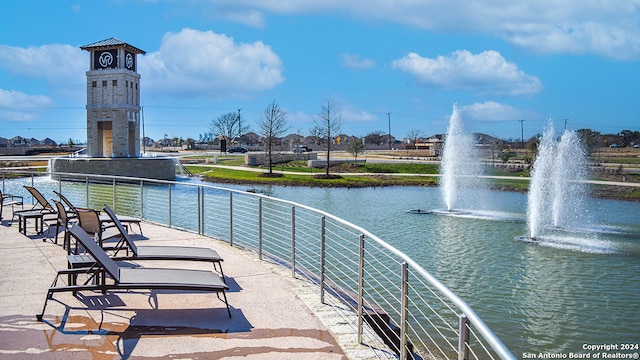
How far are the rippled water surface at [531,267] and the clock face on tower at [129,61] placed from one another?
96.2 ft

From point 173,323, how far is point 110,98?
4766cm

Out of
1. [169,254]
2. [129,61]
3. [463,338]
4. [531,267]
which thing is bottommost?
[531,267]

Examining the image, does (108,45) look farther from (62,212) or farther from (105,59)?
(62,212)

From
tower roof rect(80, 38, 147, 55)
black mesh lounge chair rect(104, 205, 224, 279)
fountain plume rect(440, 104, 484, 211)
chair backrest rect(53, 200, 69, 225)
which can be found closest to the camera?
black mesh lounge chair rect(104, 205, 224, 279)

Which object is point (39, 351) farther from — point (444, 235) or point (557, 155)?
point (557, 155)

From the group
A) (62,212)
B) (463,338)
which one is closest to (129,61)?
(62,212)

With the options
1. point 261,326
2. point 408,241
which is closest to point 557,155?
point 408,241

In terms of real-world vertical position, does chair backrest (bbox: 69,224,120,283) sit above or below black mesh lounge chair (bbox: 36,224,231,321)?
above

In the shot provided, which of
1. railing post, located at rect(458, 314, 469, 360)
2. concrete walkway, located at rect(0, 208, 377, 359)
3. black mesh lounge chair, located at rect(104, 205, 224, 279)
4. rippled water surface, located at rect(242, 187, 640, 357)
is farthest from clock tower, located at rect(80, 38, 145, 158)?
railing post, located at rect(458, 314, 469, 360)

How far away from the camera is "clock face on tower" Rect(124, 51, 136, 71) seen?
50.3 meters

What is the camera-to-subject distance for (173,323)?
5.78m

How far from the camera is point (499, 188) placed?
1618 inches

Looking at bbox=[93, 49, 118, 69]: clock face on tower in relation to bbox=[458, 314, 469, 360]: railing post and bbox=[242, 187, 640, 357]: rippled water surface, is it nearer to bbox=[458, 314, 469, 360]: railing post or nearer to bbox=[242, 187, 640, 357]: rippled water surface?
bbox=[242, 187, 640, 357]: rippled water surface

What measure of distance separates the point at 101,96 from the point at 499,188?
34023 mm
